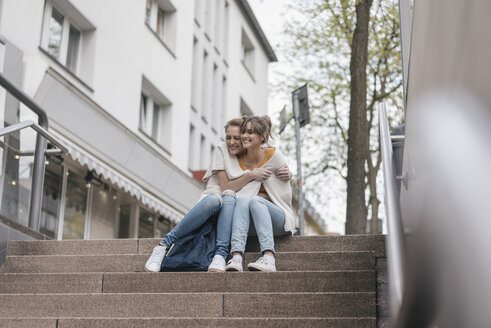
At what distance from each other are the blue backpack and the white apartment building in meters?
2.06

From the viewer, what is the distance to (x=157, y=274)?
5.51 metres

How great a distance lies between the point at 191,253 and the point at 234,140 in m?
1.26

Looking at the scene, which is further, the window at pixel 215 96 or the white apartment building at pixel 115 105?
the window at pixel 215 96

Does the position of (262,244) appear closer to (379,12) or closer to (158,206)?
(158,206)

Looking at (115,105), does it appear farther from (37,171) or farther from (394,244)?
(394,244)

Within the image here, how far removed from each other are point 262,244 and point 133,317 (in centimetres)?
136

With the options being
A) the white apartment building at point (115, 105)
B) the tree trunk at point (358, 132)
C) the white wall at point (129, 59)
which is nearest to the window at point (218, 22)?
the white wall at point (129, 59)

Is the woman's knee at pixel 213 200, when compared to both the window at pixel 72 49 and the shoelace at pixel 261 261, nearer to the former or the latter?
the shoelace at pixel 261 261

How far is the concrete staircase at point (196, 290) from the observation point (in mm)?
4707

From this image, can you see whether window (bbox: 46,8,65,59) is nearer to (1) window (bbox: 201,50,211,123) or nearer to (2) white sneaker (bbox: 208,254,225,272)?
(2) white sneaker (bbox: 208,254,225,272)

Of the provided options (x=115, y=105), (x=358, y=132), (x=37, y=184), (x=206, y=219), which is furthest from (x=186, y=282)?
(x=115, y=105)

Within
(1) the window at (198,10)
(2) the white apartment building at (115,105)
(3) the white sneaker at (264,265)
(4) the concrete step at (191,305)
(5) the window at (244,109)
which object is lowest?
(4) the concrete step at (191,305)

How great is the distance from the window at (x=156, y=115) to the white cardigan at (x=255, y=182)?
11.5 m

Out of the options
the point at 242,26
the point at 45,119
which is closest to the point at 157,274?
the point at 45,119
